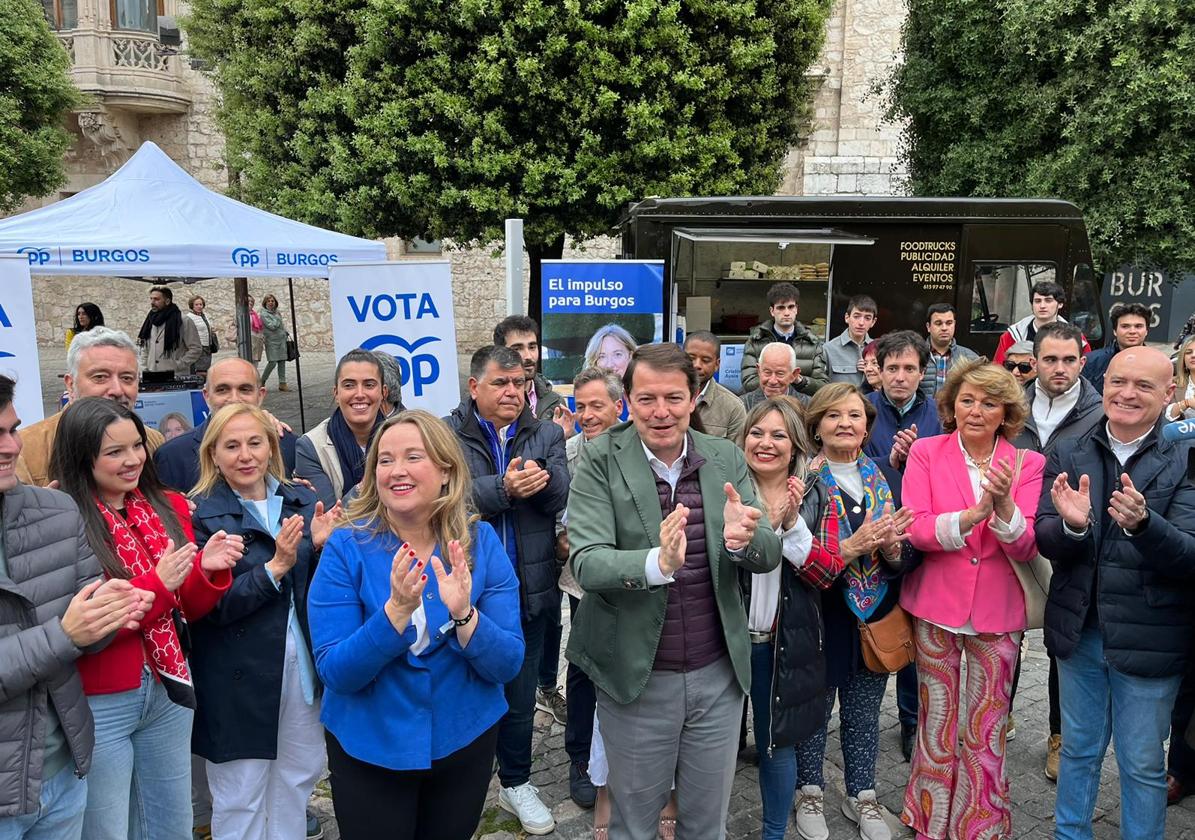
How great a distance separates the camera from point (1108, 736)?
3367mm

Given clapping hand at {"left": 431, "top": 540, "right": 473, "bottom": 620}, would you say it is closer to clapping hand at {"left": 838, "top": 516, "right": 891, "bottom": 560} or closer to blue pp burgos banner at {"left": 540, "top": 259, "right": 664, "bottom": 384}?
clapping hand at {"left": 838, "top": 516, "right": 891, "bottom": 560}

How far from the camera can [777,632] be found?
131 inches

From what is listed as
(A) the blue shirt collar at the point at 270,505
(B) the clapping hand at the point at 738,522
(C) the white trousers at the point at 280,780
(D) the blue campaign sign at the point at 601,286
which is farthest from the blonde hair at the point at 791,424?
(D) the blue campaign sign at the point at 601,286

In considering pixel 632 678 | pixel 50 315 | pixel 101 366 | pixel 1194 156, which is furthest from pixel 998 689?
pixel 50 315

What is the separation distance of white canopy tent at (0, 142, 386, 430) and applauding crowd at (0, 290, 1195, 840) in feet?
11.0

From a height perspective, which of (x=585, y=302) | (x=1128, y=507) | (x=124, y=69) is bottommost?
(x=1128, y=507)

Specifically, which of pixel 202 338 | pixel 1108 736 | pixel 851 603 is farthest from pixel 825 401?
pixel 202 338

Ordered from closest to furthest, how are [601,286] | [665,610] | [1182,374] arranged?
[665,610], [1182,374], [601,286]

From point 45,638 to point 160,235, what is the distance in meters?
5.75

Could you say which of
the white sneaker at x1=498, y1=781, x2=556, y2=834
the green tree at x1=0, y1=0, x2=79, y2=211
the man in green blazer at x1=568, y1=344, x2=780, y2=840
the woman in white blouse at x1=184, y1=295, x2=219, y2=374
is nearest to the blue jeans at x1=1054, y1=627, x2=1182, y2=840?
the man in green blazer at x1=568, y1=344, x2=780, y2=840

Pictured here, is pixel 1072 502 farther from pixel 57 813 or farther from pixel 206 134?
pixel 206 134

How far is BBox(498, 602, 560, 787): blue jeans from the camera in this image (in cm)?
380

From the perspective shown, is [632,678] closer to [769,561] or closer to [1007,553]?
[769,561]

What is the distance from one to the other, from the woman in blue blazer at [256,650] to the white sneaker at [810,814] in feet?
6.66
